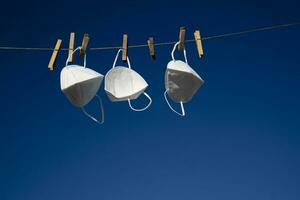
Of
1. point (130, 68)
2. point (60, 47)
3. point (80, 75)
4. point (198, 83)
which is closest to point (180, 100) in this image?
point (198, 83)

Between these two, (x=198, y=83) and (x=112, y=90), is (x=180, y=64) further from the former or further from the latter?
(x=112, y=90)

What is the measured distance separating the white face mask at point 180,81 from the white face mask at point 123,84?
94 millimetres

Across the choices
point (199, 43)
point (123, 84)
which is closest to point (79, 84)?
point (123, 84)

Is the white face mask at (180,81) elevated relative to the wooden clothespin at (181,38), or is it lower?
lower

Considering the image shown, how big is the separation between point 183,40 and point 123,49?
0.68 ft

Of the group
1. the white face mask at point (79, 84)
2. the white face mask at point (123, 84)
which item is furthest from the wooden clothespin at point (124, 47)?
the white face mask at point (79, 84)

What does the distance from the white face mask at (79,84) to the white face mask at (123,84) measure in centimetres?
5

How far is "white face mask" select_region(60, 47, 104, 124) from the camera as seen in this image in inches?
56.8

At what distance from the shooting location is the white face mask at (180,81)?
1.49 m

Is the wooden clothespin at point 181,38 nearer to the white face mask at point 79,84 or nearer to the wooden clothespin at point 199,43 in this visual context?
the wooden clothespin at point 199,43

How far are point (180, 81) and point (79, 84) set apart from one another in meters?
0.32

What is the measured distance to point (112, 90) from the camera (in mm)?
1530

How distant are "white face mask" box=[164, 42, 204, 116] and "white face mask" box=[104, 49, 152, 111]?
3.7 inches

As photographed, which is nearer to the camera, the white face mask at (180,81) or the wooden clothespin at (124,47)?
the white face mask at (180,81)
